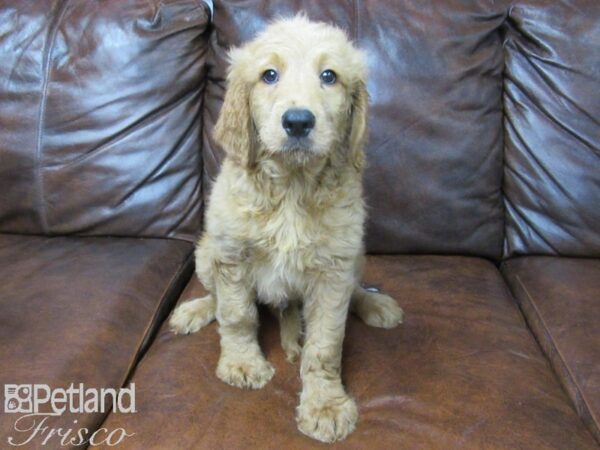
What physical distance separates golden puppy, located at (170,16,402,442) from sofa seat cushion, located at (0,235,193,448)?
0.32 metres

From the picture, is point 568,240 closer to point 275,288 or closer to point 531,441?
point 531,441

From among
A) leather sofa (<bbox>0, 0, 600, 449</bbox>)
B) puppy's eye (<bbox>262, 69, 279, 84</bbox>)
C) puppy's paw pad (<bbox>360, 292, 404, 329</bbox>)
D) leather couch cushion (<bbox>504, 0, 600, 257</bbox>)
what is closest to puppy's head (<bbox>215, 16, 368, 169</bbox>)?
puppy's eye (<bbox>262, 69, 279, 84</bbox>)

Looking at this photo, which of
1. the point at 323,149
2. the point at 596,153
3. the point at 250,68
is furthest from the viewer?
the point at 596,153

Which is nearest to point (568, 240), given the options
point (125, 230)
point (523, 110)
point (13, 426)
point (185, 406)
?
point (523, 110)

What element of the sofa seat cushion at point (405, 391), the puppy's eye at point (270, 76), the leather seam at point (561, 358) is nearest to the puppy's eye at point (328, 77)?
the puppy's eye at point (270, 76)

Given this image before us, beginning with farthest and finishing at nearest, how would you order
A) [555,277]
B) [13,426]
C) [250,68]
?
1. [555,277]
2. [250,68]
3. [13,426]

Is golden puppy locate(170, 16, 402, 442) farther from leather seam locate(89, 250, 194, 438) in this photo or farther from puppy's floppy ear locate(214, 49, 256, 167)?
leather seam locate(89, 250, 194, 438)

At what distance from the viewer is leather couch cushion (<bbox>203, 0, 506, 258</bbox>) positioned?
2.10 meters

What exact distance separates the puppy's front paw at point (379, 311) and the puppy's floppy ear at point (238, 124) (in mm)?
652

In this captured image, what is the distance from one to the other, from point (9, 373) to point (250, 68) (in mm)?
1033

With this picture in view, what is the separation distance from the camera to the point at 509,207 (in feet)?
7.28

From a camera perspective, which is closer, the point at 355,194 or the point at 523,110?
the point at 355,194

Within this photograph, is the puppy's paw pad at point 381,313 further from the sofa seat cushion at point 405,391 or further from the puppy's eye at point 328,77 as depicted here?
the puppy's eye at point 328,77

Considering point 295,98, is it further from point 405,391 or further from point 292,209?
point 405,391
